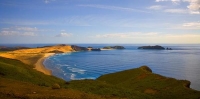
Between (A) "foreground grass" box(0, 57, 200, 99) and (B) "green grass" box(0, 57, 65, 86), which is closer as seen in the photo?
(A) "foreground grass" box(0, 57, 200, 99)

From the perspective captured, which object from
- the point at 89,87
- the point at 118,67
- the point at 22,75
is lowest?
the point at 118,67

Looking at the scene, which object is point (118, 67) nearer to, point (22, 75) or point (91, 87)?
point (22, 75)

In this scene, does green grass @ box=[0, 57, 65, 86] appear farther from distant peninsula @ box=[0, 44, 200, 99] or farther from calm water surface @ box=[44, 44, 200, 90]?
calm water surface @ box=[44, 44, 200, 90]

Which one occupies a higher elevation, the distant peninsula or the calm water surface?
the distant peninsula

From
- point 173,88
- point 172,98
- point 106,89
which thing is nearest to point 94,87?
point 106,89

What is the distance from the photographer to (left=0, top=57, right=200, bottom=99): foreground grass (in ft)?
64.1

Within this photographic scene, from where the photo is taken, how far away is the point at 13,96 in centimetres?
1764

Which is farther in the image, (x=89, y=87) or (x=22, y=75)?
(x=22, y=75)

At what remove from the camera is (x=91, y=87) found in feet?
89.7

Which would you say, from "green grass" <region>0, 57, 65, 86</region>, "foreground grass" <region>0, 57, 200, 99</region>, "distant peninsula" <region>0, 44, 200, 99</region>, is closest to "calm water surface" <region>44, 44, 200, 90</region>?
"foreground grass" <region>0, 57, 200, 99</region>

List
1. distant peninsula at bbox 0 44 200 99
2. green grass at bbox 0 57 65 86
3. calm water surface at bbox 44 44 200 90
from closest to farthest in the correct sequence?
distant peninsula at bbox 0 44 200 99, green grass at bbox 0 57 65 86, calm water surface at bbox 44 44 200 90

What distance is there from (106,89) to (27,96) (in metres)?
11.3

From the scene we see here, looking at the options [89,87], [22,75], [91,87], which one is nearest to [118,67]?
[22,75]

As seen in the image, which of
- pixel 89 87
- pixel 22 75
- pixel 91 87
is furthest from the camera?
pixel 22 75
